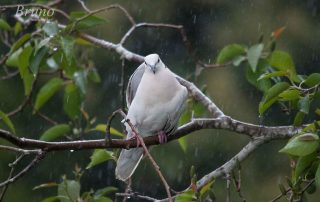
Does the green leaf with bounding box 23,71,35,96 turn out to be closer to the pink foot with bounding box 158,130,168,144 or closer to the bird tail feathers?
the bird tail feathers

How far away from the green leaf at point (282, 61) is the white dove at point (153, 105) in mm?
513

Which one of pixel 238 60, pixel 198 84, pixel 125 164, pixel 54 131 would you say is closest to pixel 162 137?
pixel 125 164

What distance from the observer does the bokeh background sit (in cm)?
682

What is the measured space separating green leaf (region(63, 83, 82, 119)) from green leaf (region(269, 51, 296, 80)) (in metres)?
1.12

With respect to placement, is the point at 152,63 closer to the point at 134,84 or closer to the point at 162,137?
the point at 134,84

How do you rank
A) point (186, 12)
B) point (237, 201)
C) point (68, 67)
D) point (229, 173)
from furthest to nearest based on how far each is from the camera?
point (186, 12) < point (237, 201) < point (68, 67) < point (229, 173)

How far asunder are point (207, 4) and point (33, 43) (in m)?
4.36

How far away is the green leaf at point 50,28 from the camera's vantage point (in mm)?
3430

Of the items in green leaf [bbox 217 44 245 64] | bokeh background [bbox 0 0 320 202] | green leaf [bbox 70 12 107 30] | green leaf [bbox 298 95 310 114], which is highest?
green leaf [bbox 70 12 107 30]

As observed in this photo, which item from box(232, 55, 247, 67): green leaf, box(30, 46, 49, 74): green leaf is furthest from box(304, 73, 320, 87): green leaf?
box(30, 46, 49, 74): green leaf

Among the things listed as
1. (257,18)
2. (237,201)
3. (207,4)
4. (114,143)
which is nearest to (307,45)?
(257,18)

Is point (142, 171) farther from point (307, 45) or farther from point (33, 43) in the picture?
→ point (33, 43)

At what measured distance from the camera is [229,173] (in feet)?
9.98

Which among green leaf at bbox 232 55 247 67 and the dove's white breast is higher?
green leaf at bbox 232 55 247 67
